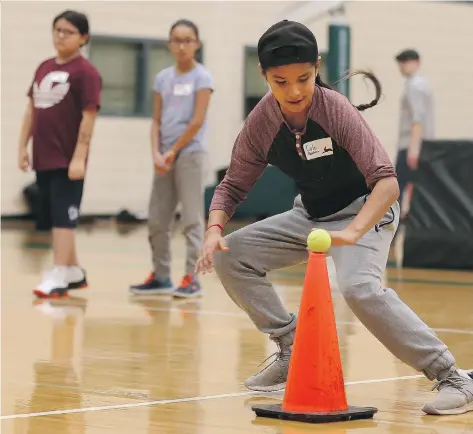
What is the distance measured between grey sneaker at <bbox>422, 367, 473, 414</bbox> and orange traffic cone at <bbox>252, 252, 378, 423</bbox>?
0.25 meters

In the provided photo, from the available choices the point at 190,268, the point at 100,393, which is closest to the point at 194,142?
the point at 190,268

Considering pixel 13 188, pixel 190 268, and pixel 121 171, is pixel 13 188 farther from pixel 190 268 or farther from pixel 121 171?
pixel 190 268

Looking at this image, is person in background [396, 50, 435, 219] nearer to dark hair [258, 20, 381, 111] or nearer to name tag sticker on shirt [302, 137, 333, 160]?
name tag sticker on shirt [302, 137, 333, 160]

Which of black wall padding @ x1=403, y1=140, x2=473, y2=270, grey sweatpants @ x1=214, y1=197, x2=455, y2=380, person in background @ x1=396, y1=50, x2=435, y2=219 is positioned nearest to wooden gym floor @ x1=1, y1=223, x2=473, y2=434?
grey sweatpants @ x1=214, y1=197, x2=455, y2=380

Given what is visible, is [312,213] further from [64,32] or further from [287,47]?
[64,32]

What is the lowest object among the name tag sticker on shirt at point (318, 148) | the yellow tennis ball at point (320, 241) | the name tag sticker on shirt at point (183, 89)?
the yellow tennis ball at point (320, 241)

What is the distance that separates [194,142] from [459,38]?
14.1 metres

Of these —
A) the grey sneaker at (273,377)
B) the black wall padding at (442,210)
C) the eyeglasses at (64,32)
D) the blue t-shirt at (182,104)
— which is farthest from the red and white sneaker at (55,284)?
the black wall padding at (442,210)

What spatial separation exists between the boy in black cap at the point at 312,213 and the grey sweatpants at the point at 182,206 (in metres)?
3.90

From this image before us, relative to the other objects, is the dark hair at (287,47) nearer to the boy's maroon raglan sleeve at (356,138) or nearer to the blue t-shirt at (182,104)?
the boy's maroon raglan sleeve at (356,138)

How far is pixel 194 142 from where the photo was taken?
9.34 meters

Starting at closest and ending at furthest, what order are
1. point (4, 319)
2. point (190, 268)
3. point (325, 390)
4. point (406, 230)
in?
1. point (325, 390)
2. point (4, 319)
3. point (190, 268)
4. point (406, 230)

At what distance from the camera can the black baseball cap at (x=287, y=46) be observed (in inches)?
185

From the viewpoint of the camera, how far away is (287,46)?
4707mm
